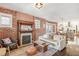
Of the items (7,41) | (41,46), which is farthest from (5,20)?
(41,46)

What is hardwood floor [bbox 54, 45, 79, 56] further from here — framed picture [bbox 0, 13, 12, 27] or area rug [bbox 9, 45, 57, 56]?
framed picture [bbox 0, 13, 12, 27]

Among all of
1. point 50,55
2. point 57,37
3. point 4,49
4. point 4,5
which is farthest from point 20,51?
point 4,5

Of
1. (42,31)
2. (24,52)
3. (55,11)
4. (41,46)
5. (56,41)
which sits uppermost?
(55,11)

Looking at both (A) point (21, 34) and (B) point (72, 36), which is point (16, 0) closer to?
(A) point (21, 34)

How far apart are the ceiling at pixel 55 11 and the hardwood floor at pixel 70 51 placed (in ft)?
1.97

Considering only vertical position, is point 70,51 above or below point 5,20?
below

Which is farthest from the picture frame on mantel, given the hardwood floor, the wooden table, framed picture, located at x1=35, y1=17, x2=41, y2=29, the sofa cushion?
the hardwood floor

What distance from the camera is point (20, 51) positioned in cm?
254

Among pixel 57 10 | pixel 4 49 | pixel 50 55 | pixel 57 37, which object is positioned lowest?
pixel 50 55

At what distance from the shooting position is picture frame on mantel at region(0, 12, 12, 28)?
2.45m

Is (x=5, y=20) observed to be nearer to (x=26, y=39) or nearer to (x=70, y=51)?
(x=26, y=39)

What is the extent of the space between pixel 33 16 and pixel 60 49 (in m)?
0.94

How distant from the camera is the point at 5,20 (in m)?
2.47

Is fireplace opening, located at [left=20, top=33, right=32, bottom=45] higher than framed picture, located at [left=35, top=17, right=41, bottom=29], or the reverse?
framed picture, located at [left=35, top=17, right=41, bottom=29]
